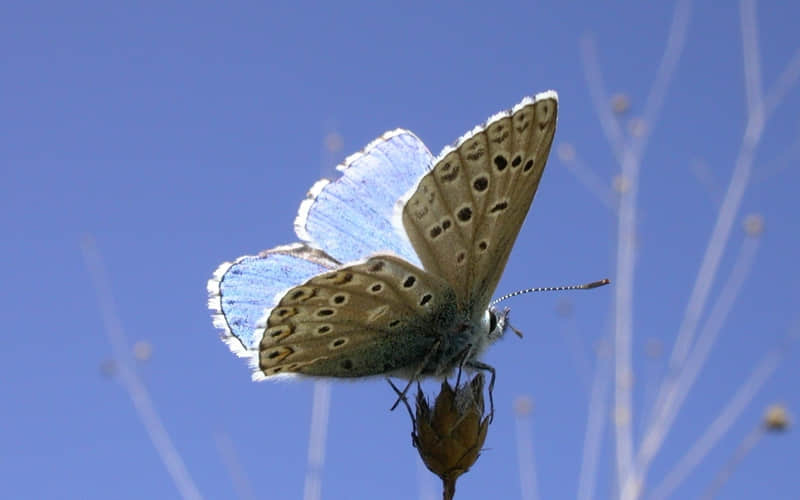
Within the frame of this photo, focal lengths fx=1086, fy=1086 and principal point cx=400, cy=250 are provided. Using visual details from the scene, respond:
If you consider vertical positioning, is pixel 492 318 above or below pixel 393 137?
below

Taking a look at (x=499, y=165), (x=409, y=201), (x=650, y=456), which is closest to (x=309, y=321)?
(x=409, y=201)

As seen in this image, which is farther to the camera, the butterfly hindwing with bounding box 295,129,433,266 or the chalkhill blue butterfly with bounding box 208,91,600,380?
the butterfly hindwing with bounding box 295,129,433,266

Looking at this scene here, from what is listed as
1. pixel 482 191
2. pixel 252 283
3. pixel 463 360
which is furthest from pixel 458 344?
pixel 252 283

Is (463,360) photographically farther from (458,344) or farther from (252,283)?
(252,283)

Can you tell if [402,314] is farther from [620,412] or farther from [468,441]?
[620,412]

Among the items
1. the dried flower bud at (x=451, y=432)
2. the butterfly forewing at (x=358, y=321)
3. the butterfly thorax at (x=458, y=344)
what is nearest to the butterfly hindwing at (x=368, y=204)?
the butterfly forewing at (x=358, y=321)

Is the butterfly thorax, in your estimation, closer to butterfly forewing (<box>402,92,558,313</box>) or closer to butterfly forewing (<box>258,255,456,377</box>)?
butterfly forewing (<box>258,255,456,377</box>)

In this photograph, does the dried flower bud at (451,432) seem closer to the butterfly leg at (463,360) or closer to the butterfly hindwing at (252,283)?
the butterfly leg at (463,360)

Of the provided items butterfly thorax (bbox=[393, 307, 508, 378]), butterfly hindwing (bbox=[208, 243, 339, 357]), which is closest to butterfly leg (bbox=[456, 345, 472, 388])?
butterfly thorax (bbox=[393, 307, 508, 378])
